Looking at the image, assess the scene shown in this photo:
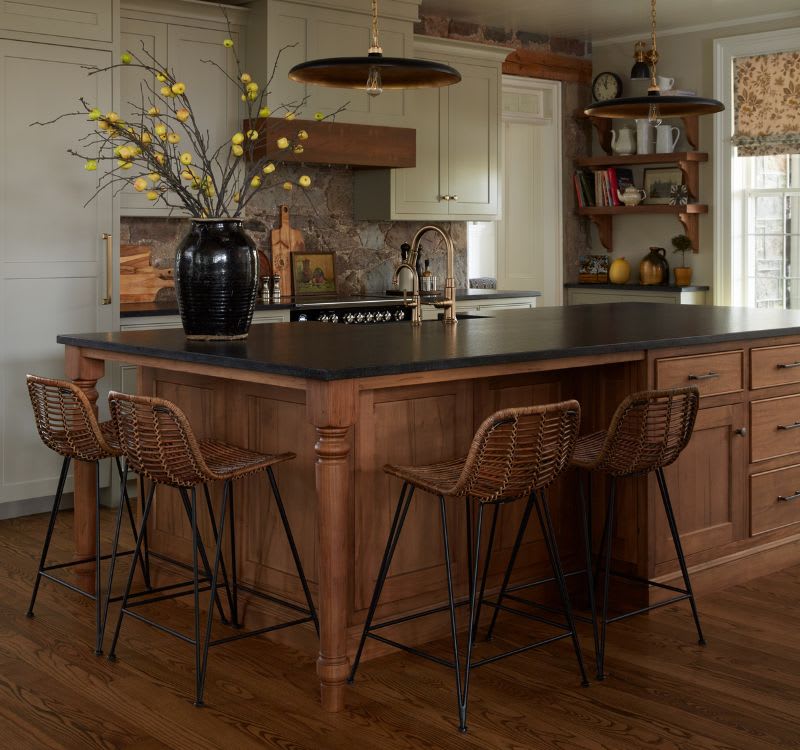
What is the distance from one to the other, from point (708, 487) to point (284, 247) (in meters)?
3.26

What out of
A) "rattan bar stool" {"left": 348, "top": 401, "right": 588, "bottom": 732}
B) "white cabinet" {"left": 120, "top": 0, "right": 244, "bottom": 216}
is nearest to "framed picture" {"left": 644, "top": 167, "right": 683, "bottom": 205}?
"white cabinet" {"left": 120, "top": 0, "right": 244, "bottom": 216}

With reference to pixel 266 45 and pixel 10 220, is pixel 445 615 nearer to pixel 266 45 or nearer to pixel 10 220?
pixel 10 220

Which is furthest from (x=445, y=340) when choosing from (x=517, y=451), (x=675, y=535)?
(x=675, y=535)

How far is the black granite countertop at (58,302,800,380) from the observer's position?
315cm

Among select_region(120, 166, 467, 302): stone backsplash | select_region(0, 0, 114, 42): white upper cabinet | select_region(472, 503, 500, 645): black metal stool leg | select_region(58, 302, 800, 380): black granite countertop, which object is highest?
select_region(0, 0, 114, 42): white upper cabinet

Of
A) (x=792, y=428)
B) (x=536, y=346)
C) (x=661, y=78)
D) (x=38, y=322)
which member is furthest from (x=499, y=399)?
Result: (x=661, y=78)

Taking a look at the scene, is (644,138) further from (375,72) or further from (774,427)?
(375,72)

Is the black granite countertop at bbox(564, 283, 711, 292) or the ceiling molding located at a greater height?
the ceiling molding

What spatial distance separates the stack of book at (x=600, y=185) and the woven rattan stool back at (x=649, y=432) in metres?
4.63

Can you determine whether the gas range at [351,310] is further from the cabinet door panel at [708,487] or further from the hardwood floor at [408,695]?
the hardwood floor at [408,695]

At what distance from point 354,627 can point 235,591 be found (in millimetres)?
535

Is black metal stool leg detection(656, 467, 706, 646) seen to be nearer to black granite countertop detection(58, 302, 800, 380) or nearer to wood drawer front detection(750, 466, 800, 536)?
black granite countertop detection(58, 302, 800, 380)

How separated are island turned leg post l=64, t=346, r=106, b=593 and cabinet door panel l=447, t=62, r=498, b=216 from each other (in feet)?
11.2

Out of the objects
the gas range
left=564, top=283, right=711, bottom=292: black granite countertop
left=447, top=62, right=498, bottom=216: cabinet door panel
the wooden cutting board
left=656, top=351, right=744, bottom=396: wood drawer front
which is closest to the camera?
left=656, top=351, right=744, bottom=396: wood drawer front
